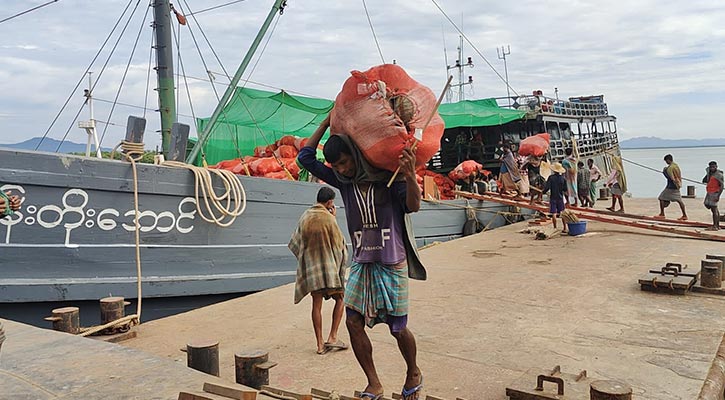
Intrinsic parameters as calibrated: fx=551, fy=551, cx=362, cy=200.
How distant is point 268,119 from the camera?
12477 millimetres

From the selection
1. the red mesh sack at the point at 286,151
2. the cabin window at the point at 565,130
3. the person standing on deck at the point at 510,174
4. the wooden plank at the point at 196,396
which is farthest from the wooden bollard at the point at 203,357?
the cabin window at the point at 565,130

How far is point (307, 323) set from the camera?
505 cm

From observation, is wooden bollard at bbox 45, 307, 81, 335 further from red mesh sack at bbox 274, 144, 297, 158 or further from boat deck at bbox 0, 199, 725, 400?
red mesh sack at bbox 274, 144, 297, 158

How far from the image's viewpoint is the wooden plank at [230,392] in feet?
8.18

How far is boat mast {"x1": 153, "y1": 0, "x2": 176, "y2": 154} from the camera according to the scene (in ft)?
24.5

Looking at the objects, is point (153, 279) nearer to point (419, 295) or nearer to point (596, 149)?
point (419, 295)

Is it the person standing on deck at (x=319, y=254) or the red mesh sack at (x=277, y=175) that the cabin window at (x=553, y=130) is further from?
the person standing on deck at (x=319, y=254)

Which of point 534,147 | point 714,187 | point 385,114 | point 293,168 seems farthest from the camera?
point 534,147

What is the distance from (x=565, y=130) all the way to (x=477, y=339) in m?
13.4

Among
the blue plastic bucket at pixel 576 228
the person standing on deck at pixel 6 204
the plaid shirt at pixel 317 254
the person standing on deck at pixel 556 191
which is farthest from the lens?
the person standing on deck at pixel 556 191

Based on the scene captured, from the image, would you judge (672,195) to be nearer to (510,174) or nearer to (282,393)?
(510,174)

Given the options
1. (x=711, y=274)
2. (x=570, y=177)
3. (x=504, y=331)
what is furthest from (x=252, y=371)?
(x=570, y=177)

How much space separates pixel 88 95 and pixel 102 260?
173 centimetres

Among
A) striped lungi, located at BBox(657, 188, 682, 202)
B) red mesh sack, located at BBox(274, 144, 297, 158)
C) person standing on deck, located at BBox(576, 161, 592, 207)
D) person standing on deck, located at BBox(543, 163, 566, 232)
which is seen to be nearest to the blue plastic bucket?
person standing on deck, located at BBox(543, 163, 566, 232)
